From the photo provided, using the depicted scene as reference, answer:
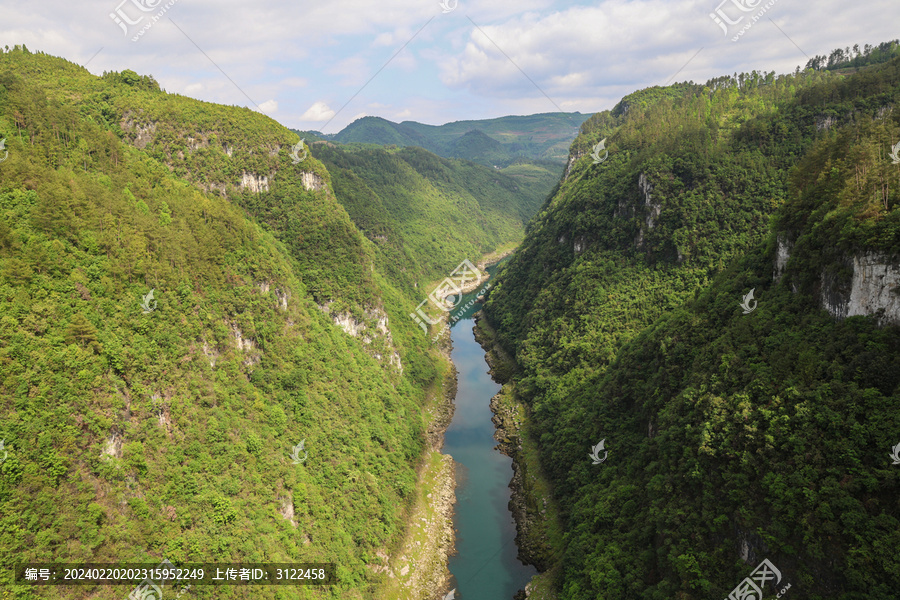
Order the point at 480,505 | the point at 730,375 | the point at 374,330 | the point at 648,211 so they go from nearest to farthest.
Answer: the point at 730,375
the point at 480,505
the point at 374,330
the point at 648,211

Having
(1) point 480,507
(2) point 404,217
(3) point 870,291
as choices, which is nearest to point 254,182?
(1) point 480,507

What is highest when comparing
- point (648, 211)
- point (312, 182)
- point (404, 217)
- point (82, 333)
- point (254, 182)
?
point (312, 182)

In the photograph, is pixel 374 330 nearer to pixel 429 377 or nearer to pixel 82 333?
pixel 429 377

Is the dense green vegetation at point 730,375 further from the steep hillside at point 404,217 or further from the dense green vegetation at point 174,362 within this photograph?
the steep hillside at point 404,217

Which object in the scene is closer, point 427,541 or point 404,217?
point 427,541

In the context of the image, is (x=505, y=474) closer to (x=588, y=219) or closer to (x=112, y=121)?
(x=588, y=219)

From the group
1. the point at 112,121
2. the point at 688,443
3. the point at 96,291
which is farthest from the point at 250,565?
the point at 112,121
